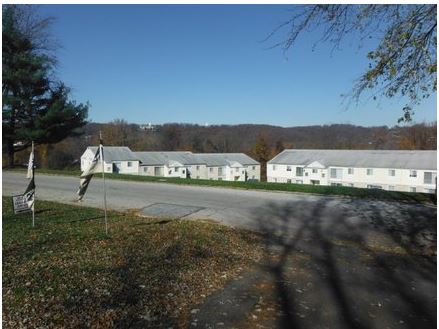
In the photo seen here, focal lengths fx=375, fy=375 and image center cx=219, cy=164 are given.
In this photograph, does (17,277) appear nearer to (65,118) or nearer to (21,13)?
(65,118)

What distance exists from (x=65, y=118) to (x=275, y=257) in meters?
24.4

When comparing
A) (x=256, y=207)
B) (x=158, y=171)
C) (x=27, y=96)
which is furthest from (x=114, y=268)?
(x=158, y=171)

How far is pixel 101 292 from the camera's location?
18.0 feet

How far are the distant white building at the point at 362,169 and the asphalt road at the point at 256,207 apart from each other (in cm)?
3625

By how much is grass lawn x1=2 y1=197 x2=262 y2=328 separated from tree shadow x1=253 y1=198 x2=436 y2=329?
1015mm

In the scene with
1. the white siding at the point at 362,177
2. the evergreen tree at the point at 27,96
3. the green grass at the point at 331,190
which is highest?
the evergreen tree at the point at 27,96

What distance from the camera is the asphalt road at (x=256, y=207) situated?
1109 centimetres

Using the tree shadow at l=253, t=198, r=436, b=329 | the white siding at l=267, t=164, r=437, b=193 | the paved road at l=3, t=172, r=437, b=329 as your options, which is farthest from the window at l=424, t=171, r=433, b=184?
the tree shadow at l=253, t=198, r=436, b=329

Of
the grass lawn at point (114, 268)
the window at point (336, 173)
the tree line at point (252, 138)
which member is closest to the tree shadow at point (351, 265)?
the grass lawn at point (114, 268)

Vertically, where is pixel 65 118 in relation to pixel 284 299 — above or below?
above

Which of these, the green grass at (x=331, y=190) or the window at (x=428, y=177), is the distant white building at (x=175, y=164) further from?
the green grass at (x=331, y=190)

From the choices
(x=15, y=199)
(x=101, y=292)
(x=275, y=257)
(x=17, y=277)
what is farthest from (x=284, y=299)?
(x=15, y=199)

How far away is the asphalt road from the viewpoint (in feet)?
36.4

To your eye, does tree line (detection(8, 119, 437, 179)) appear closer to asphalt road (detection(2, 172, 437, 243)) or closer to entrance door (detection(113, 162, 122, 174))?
entrance door (detection(113, 162, 122, 174))
